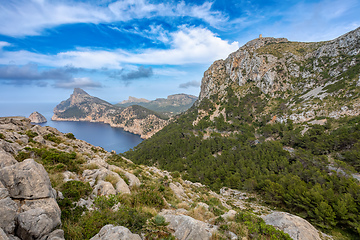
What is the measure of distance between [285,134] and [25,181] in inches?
2876

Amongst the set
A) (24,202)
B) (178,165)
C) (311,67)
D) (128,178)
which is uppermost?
(311,67)

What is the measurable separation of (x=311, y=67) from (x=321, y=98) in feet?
119

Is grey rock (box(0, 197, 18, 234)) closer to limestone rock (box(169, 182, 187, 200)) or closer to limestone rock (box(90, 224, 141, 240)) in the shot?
limestone rock (box(90, 224, 141, 240))

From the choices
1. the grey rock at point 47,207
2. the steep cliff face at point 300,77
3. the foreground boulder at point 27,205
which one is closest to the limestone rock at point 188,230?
the foreground boulder at point 27,205

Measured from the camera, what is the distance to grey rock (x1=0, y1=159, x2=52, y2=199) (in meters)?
4.92

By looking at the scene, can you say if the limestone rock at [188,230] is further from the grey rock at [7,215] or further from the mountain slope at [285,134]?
the mountain slope at [285,134]

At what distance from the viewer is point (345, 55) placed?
76188 millimetres

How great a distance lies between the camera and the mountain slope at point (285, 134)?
2438 cm

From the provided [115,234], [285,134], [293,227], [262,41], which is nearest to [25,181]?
[115,234]

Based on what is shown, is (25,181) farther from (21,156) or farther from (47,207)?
(21,156)

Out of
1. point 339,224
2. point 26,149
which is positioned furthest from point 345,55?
point 26,149

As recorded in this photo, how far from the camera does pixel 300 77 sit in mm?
90188

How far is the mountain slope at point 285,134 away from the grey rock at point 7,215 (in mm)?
29257

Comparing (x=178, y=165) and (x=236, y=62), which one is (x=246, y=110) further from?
(x=178, y=165)
